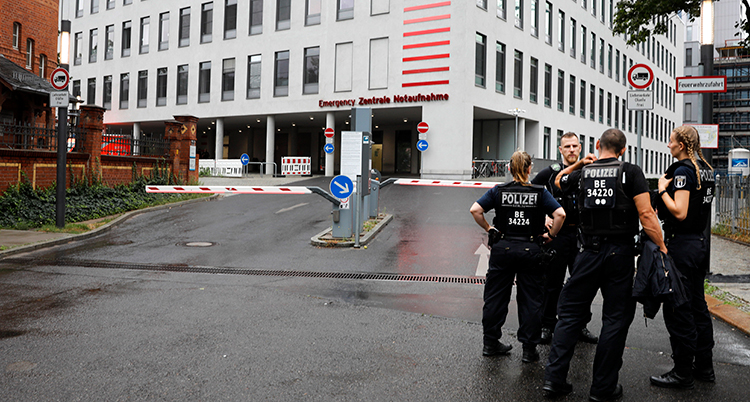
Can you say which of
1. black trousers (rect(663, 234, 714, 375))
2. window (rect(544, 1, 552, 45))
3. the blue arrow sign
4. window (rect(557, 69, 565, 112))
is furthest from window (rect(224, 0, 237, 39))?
black trousers (rect(663, 234, 714, 375))

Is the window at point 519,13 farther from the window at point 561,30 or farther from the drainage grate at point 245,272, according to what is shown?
the drainage grate at point 245,272

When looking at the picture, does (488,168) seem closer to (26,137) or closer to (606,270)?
(26,137)

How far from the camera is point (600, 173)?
4.14 meters

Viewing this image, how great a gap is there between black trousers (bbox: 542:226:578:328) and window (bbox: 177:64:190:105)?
39.3m

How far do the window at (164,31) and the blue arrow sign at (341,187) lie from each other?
35107mm

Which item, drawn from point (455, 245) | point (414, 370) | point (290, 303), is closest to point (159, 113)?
point (455, 245)

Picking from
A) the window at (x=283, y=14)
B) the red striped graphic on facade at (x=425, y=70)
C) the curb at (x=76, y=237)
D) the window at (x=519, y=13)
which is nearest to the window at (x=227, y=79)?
the window at (x=283, y=14)

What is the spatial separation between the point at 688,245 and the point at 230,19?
38326mm

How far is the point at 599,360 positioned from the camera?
4004mm

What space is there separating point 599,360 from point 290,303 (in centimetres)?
367

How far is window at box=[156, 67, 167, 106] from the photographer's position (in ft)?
138

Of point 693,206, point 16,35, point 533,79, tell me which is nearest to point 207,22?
point 16,35

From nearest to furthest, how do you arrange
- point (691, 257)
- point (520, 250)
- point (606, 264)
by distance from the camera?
point (606, 264), point (691, 257), point (520, 250)

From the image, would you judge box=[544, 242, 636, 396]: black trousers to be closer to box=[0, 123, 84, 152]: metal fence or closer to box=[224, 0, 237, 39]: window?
box=[0, 123, 84, 152]: metal fence
